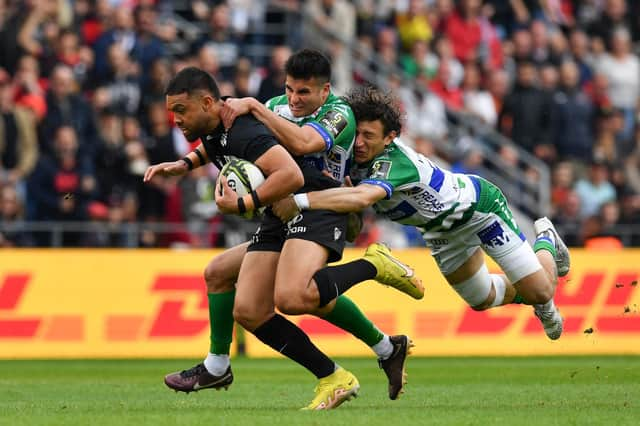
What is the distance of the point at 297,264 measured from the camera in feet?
31.2

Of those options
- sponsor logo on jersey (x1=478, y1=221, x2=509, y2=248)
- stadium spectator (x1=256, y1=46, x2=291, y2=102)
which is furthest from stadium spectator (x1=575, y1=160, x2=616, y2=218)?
sponsor logo on jersey (x1=478, y1=221, x2=509, y2=248)

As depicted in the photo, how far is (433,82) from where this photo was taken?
22.0 meters

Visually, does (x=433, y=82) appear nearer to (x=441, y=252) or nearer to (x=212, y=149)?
(x=441, y=252)

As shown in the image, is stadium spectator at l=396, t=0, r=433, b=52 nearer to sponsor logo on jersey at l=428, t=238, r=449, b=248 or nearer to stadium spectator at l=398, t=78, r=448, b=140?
stadium spectator at l=398, t=78, r=448, b=140

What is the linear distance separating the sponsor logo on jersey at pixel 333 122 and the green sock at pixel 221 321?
58.3 inches

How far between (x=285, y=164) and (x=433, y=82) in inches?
513

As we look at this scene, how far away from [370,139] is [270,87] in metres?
8.96

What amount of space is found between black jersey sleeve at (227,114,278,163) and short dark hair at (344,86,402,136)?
0.83 metres

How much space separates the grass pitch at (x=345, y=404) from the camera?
8.80 m

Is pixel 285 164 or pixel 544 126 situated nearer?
pixel 285 164

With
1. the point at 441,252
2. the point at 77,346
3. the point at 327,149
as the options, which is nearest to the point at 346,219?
the point at 327,149

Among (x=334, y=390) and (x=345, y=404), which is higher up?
(x=334, y=390)

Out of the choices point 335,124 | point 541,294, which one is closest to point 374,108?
point 335,124

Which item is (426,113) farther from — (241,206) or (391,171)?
(241,206)
